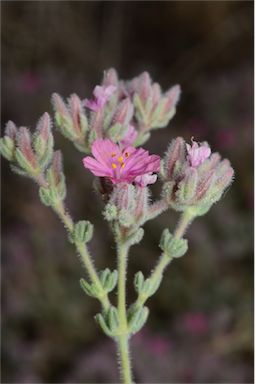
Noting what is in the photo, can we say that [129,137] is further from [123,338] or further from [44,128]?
[123,338]

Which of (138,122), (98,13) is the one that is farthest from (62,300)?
(98,13)

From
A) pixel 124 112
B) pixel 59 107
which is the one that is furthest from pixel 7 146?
pixel 124 112

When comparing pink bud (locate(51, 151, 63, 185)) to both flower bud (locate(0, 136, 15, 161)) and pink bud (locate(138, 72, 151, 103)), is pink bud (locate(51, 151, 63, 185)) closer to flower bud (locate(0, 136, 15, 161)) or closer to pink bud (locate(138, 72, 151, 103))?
flower bud (locate(0, 136, 15, 161))

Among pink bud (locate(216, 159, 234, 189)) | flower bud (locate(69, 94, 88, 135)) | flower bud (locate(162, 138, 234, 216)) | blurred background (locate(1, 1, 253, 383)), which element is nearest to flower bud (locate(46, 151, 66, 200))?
flower bud (locate(69, 94, 88, 135))

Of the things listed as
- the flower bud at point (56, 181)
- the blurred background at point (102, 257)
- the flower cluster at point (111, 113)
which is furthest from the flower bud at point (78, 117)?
the blurred background at point (102, 257)

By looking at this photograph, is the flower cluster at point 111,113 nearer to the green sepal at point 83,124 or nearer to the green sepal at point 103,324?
the green sepal at point 83,124

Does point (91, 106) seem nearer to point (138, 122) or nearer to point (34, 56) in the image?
point (138, 122)
